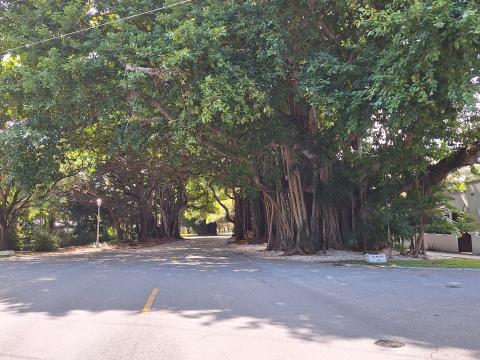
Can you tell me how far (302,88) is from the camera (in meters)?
13.0

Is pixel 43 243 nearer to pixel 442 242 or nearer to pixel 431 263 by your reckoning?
pixel 431 263

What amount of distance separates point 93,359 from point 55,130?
14148 millimetres

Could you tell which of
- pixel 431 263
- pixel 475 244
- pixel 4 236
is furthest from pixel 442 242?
pixel 4 236

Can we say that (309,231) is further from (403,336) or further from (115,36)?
(403,336)

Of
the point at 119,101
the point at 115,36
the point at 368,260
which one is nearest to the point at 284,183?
the point at 368,260

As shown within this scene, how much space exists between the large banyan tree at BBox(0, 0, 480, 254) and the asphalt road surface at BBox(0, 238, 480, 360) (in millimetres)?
4100

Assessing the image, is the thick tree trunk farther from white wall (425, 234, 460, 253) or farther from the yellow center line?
white wall (425, 234, 460, 253)

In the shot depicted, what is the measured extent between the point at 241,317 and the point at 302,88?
7525 millimetres

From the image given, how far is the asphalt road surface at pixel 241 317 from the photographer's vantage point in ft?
18.5

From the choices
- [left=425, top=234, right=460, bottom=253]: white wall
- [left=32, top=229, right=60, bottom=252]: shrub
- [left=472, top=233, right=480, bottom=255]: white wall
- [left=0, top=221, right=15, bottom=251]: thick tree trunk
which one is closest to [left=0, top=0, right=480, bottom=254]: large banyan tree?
[left=472, top=233, right=480, bottom=255]: white wall

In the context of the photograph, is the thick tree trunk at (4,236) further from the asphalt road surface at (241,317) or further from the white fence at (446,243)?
the white fence at (446,243)

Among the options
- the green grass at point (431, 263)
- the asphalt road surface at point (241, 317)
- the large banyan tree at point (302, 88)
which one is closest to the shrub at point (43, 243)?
the large banyan tree at point (302, 88)

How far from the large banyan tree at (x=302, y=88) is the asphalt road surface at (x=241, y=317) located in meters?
4.10

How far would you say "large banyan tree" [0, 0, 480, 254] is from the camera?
1027cm
